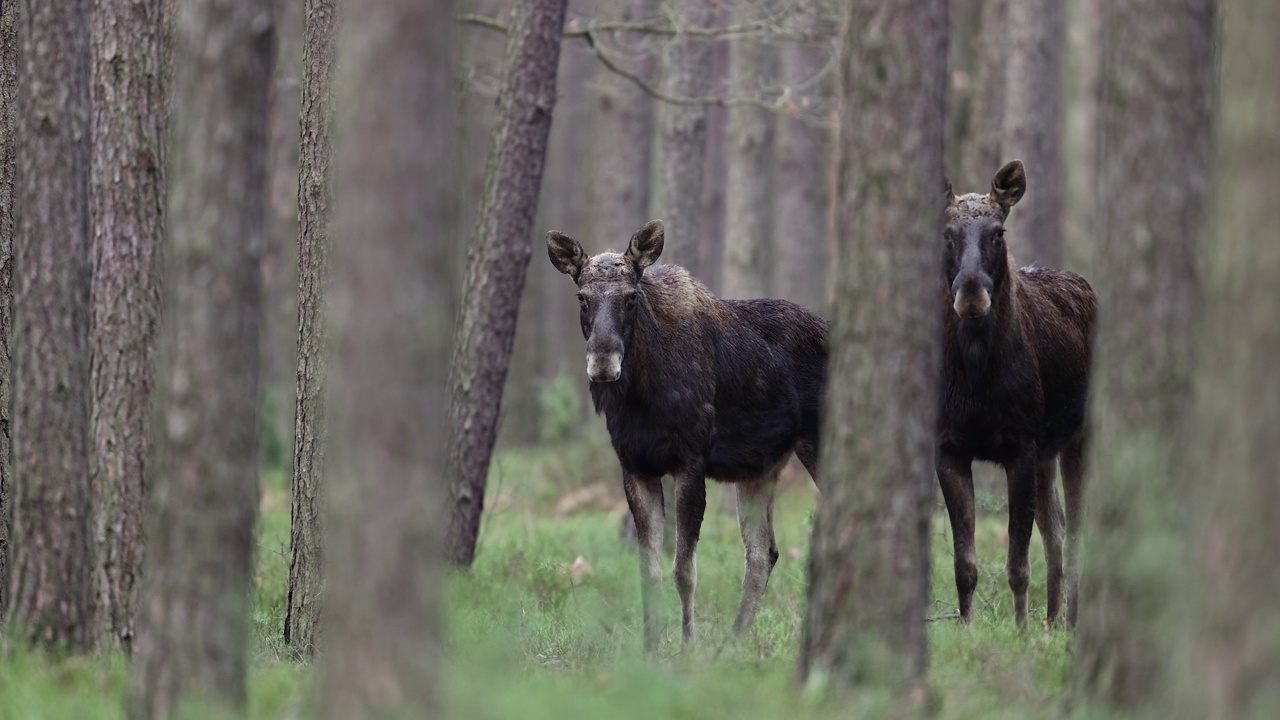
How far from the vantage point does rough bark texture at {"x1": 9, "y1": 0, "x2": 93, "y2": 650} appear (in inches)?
288

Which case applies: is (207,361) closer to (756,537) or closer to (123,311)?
(123,311)

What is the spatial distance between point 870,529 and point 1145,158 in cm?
184

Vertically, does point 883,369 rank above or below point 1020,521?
above

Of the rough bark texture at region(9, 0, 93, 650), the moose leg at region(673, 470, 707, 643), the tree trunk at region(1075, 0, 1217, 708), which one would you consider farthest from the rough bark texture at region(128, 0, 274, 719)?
the moose leg at region(673, 470, 707, 643)

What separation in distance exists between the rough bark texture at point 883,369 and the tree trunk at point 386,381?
185cm

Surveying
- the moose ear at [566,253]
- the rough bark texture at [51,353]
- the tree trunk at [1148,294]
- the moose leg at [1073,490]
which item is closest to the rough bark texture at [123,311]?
the rough bark texture at [51,353]

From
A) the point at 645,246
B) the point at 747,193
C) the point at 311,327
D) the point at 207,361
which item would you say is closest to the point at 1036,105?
the point at 747,193

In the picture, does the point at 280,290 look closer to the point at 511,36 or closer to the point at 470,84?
the point at 470,84

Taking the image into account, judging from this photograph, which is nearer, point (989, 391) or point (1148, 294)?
point (1148, 294)

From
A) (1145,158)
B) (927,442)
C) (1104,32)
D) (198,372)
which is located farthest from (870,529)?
(198,372)

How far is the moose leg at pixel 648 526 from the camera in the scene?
9.91 meters

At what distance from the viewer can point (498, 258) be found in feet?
40.5

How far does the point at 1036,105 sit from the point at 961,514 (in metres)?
9.06

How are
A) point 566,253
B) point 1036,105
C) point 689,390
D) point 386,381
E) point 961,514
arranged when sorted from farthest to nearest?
point 1036,105 < point 566,253 < point 689,390 < point 961,514 < point 386,381
